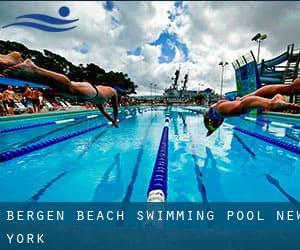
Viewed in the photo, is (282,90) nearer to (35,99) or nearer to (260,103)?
(260,103)

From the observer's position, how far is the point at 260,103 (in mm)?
3178

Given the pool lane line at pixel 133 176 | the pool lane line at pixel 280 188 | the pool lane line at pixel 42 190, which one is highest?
the pool lane line at pixel 42 190

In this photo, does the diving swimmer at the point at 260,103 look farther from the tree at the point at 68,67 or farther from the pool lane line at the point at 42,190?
the tree at the point at 68,67

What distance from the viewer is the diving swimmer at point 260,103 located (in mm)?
3070

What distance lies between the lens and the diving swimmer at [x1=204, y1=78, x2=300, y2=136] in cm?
307

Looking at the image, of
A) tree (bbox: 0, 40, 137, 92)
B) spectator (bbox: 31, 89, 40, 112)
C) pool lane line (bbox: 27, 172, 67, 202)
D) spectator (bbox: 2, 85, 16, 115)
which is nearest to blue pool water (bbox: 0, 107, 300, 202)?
pool lane line (bbox: 27, 172, 67, 202)

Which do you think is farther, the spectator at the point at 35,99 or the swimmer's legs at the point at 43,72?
the spectator at the point at 35,99

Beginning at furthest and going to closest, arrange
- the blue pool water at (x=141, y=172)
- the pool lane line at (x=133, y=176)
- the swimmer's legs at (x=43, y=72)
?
the blue pool water at (x=141, y=172)
the pool lane line at (x=133, y=176)
the swimmer's legs at (x=43, y=72)

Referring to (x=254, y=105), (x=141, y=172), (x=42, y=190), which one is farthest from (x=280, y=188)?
(x=42, y=190)

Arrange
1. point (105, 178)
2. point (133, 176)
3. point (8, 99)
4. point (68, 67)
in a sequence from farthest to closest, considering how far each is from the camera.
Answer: point (68, 67), point (8, 99), point (133, 176), point (105, 178)

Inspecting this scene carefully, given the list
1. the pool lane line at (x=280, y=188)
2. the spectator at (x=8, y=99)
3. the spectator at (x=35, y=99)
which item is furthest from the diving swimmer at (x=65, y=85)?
the spectator at (x=35, y=99)

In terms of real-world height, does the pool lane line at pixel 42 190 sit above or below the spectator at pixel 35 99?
below

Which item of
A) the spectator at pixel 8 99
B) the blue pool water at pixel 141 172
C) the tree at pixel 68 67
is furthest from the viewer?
the tree at pixel 68 67

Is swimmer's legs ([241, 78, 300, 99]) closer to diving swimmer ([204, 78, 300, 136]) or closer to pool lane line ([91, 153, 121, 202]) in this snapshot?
diving swimmer ([204, 78, 300, 136])
